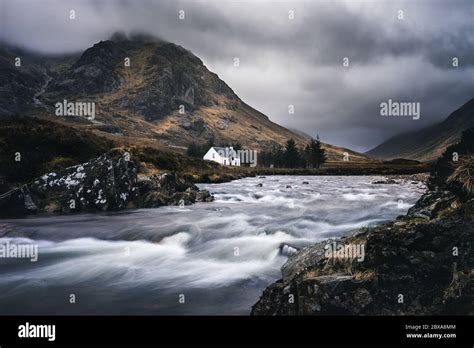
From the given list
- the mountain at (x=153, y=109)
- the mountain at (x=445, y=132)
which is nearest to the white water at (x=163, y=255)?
the mountain at (x=445, y=132)

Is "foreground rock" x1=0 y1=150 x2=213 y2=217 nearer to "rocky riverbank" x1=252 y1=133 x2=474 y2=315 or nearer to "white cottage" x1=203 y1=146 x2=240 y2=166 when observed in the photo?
"rocky riverbank" x1=252 y1=133 x2=474 y2=315

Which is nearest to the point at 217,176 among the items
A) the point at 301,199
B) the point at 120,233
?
the point at 301,199

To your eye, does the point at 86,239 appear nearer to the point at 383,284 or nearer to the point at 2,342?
the point at 2,342

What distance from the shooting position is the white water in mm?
5305

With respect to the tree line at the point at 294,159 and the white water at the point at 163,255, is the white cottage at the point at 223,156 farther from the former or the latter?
the white water at the point at 163,255

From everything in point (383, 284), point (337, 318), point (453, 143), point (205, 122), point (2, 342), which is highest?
point (205, 122)

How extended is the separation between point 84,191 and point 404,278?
9236 millimetres

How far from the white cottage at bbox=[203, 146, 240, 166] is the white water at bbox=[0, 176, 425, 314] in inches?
1436

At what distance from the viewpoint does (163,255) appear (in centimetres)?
705

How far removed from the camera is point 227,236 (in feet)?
25.7

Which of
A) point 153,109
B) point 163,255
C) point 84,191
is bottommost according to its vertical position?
point 163,255

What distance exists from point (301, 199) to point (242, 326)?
920cm

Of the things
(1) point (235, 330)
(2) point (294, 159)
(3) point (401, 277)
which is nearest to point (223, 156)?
(2) point (294, 159)

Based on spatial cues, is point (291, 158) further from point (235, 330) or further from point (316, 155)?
point (235, 330)
